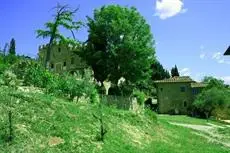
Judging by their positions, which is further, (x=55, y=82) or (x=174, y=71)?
(x=174, y=71)

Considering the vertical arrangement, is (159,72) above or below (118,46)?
above

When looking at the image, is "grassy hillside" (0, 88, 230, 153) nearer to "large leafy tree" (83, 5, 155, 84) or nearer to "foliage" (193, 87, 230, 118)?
"large leafy tree" (83, 5, 155, 84)

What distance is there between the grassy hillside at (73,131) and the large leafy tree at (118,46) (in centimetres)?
2673

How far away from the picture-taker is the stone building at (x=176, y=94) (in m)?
75.6

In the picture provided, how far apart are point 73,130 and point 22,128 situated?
2291 millimetres

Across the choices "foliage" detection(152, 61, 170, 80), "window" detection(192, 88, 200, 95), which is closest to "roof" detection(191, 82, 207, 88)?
"window" detection(192, 88, 200, 95)

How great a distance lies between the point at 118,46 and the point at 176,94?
27963 millimetres

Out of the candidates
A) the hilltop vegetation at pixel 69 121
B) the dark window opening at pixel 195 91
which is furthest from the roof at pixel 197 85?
the hilltop vegetation at pixel 69 121

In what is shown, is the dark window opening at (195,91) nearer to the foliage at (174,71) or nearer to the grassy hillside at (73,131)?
the foliage at (174,71)

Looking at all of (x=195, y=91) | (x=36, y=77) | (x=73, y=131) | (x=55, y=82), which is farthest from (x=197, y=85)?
(x=73, y=131)

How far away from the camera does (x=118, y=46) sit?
5125cm

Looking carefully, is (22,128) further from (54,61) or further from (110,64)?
(54,61)

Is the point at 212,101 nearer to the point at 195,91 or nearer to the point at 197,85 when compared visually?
the point at 195,91

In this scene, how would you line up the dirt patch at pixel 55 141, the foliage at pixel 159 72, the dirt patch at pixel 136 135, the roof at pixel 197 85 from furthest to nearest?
the foliage at pixel 159 72 → the roof at pixel 197 85 → the dirt patch at pixel 136 135 → the dirt patch at pixel 55 141
